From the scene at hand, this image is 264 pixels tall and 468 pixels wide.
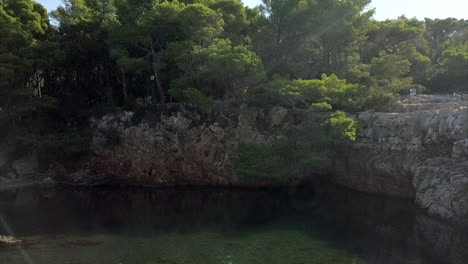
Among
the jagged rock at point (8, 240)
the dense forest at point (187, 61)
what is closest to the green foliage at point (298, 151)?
the dense forest at point (187, 61)

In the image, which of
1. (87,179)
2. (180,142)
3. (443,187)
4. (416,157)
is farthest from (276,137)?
(87,179)

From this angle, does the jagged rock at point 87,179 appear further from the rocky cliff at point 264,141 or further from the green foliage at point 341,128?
the green foliage at point 341,128

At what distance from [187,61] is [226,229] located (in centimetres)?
1064

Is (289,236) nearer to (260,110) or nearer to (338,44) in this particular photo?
(260,110)

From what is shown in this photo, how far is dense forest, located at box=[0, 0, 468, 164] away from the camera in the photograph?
19.7 metres

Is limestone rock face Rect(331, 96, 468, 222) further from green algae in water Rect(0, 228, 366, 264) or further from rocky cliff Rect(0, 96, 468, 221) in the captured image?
green algae in water Rect(0, 228, 366, 264)

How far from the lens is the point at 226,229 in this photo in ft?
45.6

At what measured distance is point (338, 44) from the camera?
2462cm

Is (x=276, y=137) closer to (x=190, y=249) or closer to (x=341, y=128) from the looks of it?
(x=341, y=128)

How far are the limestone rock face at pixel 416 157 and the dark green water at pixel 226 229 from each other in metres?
0.74

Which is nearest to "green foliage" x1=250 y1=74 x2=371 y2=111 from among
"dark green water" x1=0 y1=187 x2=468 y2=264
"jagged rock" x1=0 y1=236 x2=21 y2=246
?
"dark green water" x1=0 y1=187 x2=468 y2=264

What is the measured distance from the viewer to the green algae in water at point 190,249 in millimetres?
10812

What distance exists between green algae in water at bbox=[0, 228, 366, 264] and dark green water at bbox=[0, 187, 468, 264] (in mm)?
30

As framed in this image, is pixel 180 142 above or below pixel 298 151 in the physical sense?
above
